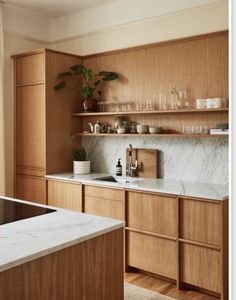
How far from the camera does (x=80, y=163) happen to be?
4.36m

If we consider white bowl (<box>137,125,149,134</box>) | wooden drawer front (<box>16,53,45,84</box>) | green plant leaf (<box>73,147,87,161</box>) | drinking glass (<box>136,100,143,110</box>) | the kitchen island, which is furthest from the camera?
green plant leaf (<box>73,147,87,161</box>)

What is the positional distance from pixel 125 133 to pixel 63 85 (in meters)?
0.95

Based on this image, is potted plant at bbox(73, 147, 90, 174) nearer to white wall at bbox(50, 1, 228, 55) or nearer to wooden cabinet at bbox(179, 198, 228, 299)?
white wall at bbox(50, 1, 228, 55)

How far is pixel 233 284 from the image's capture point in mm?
470

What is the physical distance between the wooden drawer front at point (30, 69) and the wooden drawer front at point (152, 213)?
73.4 inches

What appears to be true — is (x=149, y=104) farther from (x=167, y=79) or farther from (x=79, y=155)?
(x=79, y=155)

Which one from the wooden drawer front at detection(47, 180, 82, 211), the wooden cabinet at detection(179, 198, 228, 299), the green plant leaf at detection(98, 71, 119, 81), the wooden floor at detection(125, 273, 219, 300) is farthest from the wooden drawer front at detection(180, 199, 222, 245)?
the green plant leaf at detection(98, 71, 119, 81)

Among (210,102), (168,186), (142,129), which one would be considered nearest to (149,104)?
(142,129)

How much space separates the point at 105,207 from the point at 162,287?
0.96 meters

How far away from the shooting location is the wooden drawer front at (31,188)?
14.1 feet

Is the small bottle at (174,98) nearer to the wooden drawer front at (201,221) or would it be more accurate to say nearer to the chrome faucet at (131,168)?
the chrome faucet at (131,168)

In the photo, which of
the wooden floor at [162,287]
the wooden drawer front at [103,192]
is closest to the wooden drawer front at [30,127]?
the wooden drawer front at [103,192]

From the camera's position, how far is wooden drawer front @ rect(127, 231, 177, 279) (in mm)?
3246

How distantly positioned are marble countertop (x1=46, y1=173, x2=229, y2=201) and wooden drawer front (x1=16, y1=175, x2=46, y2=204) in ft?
0.63
